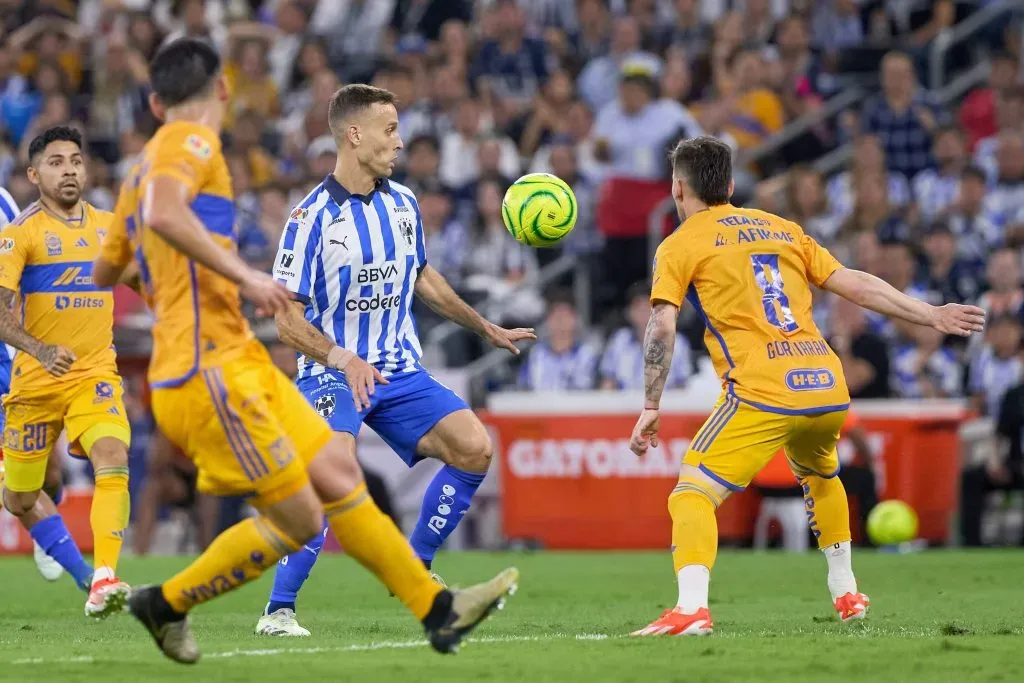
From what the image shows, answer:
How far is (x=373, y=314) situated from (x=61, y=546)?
2942mm

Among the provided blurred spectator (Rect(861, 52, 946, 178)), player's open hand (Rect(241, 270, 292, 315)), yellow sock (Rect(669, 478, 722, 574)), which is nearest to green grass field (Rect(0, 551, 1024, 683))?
yellow sock (Rect(669, 478, 722, 574))

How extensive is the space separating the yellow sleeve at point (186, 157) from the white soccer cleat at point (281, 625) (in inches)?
114

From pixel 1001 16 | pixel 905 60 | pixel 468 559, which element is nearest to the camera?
pixel 468 559

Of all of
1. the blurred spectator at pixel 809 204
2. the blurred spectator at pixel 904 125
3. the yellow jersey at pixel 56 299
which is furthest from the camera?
the blurred spectator at pixel 904 125

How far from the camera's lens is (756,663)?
6781 mm

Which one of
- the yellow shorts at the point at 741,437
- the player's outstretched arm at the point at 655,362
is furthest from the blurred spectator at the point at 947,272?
the player's outstretched arm at the point at 655,362

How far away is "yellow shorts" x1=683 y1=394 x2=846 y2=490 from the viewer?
8086 mm

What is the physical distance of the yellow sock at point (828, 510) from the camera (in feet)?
28.6

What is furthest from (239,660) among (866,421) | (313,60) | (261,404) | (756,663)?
(313,60)

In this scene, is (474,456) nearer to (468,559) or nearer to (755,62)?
(468,559)

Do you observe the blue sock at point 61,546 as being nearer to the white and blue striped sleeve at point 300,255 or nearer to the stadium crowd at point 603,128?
the white and blue striped sleeve at point 300,255

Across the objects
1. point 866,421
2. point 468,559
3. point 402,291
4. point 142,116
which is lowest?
point 468,559

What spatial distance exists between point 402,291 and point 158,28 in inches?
583

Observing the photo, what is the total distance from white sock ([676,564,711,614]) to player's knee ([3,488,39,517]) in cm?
431
